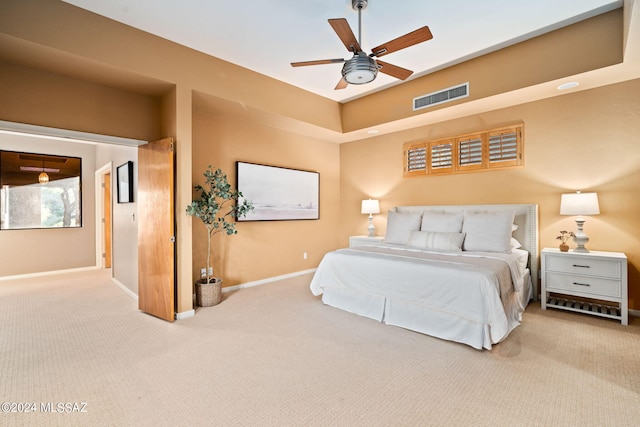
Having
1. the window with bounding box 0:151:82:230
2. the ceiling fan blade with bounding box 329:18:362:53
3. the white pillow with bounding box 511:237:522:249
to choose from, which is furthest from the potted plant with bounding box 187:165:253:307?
the window with bounding box 0:151:82:230

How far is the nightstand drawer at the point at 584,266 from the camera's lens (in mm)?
3059

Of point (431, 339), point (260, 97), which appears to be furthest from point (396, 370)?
point (260, 97)

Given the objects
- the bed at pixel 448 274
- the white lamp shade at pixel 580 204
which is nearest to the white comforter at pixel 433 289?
the bed at pixel 448 274

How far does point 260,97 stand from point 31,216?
503 cm

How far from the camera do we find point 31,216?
18.1 ft

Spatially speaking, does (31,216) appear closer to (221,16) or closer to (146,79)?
(146,79)

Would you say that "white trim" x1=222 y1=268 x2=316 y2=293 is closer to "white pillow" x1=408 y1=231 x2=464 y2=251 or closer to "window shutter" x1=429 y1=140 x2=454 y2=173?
"white pillow" x1=408 y1=231 x2=464 y2=251

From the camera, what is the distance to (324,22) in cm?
296

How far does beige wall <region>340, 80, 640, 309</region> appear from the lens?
3309 millimetres

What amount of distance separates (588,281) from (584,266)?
0.52 feet

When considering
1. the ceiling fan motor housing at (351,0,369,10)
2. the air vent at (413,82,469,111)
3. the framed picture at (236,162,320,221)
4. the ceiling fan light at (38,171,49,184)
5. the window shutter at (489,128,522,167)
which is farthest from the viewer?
the ceiling fan light at (38,171,49,184)

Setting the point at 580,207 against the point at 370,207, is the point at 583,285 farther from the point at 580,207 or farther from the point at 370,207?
the point at 370,207

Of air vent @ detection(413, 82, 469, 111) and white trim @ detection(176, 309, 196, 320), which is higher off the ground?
air vent @ detection(413, 82, 469, 111)

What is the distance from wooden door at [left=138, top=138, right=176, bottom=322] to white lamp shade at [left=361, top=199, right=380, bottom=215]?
10.6 ft
